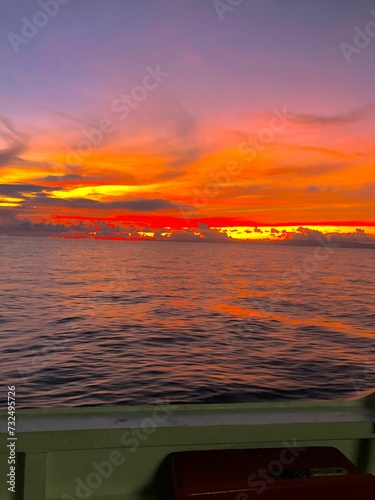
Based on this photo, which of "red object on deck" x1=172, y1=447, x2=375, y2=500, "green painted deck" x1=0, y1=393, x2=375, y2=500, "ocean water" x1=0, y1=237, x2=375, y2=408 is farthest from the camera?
"ocean water" x1=0, y1=237, x2=375, y2=408

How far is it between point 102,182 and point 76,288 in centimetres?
1623

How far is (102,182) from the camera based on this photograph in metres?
38.2

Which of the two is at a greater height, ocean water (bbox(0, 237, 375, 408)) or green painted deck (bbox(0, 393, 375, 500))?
green painted deck (bbox(0, 393, 375, 500))

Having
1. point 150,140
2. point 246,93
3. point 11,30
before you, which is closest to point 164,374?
point 246,93

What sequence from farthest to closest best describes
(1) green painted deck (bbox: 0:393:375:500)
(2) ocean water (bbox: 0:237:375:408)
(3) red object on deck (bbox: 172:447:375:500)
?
(2) ocean water (bbox: 0:237:375:408) → (1) green painted deck (bbox: 0:393:375:500) → (3) red object on deck (bbox: 172:447:375:500)

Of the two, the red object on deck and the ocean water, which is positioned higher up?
the red object on deck

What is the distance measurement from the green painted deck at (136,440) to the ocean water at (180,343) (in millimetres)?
239

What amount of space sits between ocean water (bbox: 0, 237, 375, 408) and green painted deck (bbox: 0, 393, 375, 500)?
0.24 metres

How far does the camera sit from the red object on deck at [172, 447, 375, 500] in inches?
36.0

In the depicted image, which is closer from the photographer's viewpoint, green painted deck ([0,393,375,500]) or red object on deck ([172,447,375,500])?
red object on deck ([172,447,375,500])

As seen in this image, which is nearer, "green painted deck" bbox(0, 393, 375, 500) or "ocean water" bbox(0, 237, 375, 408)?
"green painted deck" bbox(0, 393, 375, 500)

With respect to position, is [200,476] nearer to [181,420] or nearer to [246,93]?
[181,420]

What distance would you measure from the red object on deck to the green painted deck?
0.05m

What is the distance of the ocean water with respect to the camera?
7.80 metres
